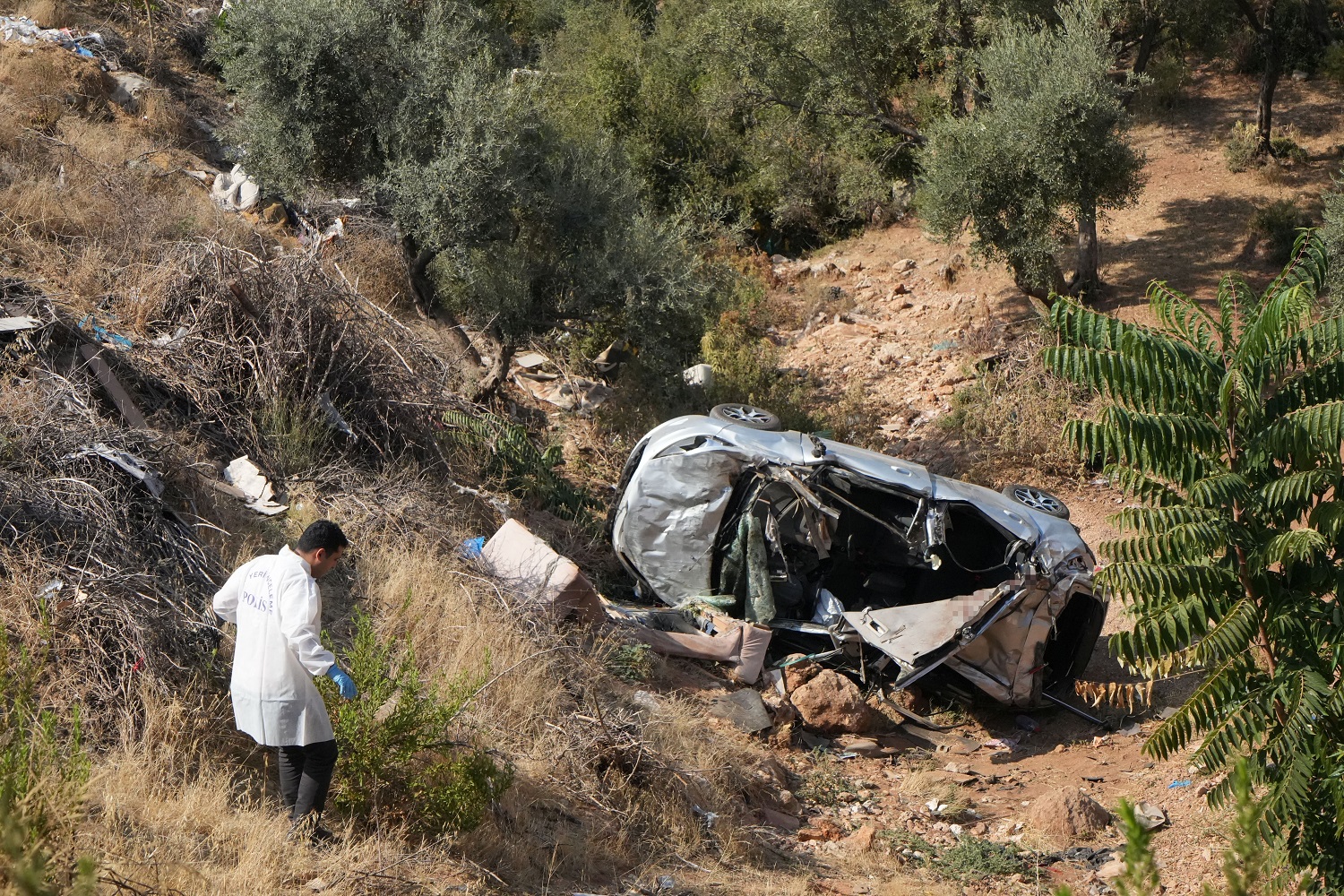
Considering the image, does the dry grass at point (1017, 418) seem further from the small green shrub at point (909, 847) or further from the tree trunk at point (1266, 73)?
the tree trunk at point (1266, 73)

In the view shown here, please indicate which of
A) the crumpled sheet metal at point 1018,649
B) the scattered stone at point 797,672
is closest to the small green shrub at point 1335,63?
the crumpled sheet metal at point 1018,649

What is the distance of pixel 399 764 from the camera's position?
16.1ft

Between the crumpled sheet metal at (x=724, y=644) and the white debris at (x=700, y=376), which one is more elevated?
the crumpled sheet metal at (x=724, y=644)

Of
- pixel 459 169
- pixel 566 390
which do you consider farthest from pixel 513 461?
pixel 566 390

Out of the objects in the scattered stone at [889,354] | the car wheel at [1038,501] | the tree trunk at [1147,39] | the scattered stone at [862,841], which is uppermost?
the tree trunk at [1147,39]

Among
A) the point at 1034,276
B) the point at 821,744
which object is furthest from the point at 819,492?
the point at 1034,276

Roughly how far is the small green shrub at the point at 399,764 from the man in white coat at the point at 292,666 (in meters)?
0.34

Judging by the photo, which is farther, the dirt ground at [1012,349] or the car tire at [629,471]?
the car tire at [629,471]

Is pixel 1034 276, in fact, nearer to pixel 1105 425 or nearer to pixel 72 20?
pixel 1105 425

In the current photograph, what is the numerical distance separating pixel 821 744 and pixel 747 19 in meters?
13.7

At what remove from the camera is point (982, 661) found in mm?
7328

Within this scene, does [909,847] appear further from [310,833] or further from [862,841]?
[310,833]

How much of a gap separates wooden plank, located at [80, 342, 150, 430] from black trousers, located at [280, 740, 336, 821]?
374 cm

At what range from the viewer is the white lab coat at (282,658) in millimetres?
4105
